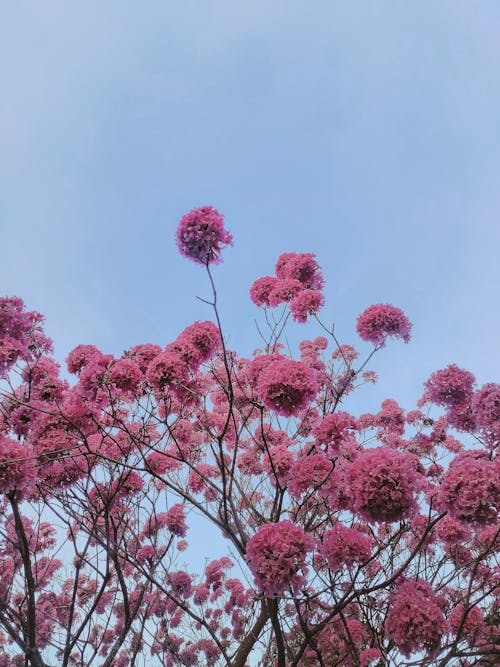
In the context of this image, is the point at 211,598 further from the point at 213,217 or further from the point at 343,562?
the point at 213,217

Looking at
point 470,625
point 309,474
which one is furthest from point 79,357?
point 470,625

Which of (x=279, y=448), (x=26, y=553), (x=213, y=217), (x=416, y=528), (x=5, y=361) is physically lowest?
(x=26, y=553)

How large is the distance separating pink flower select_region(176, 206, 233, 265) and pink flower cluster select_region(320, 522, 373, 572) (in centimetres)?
285

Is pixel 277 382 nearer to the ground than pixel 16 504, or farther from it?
farther from it

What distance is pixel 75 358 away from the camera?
571 centimetres

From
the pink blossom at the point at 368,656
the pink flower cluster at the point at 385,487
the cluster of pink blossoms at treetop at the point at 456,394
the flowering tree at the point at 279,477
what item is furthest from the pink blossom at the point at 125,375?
the pink blossom at the point at 368,656

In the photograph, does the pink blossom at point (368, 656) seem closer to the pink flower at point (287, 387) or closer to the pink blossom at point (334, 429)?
the pink blossom at point (334, 429)

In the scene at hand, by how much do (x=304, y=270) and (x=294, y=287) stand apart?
0.49m

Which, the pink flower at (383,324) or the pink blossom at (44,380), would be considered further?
the pink flower at (383,324)

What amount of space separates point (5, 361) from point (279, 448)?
126 inches

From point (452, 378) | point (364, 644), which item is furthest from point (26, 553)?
point (452, 378)

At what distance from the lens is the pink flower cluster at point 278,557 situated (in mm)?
3471

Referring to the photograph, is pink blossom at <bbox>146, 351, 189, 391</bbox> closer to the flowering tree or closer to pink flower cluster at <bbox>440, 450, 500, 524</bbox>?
the flowering tree

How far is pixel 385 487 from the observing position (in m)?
3.46
